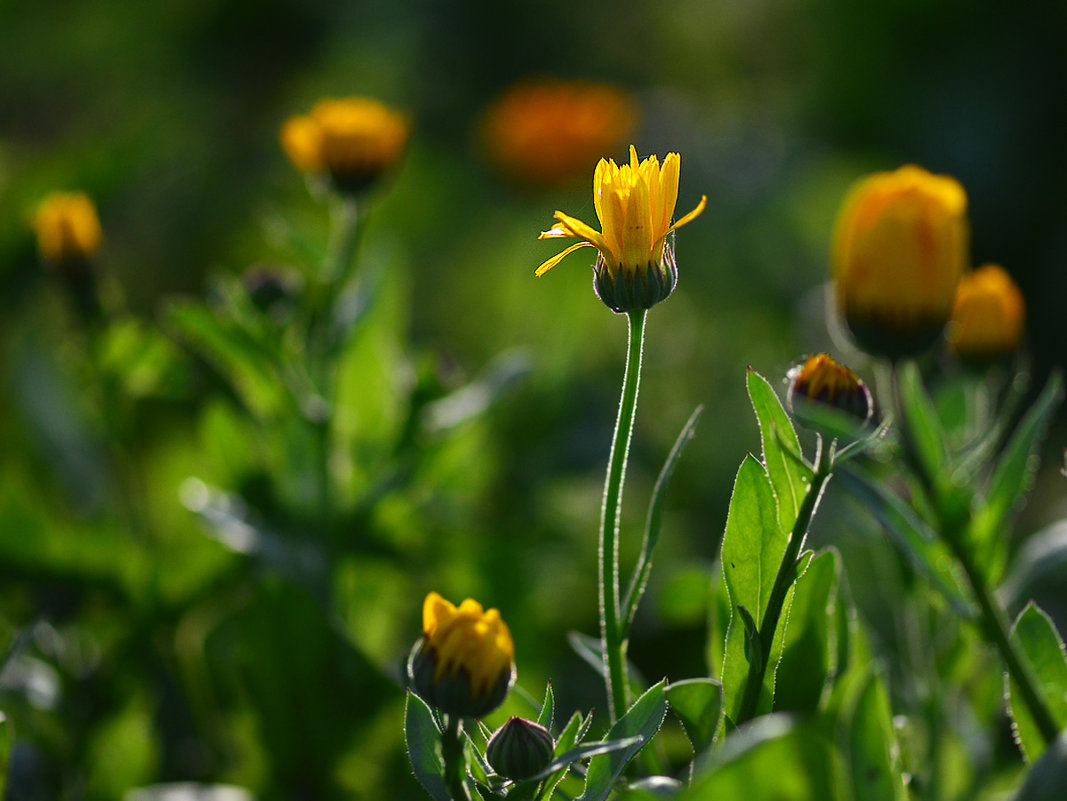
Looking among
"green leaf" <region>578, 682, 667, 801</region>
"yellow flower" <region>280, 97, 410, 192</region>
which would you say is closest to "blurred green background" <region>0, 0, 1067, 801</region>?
"yellow flower" <region>280, 97, 410, 192</region>

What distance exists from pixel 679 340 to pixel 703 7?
1447 millimetres

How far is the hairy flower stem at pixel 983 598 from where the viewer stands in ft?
1.54

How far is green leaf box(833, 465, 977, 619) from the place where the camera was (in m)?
0.49

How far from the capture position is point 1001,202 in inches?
79.7

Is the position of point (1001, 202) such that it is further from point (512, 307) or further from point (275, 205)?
point (275, 205)

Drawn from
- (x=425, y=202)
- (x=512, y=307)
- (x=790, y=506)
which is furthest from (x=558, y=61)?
(x=790, y=506)

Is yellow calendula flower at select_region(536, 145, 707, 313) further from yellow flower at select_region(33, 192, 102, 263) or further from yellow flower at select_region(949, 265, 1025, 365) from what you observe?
yellow flower at select_region(33, 192, 102, 263)

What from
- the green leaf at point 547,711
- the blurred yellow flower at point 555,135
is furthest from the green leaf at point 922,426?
the blurred yellow flower at point 555,135

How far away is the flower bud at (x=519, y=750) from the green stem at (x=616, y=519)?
55 millimetres

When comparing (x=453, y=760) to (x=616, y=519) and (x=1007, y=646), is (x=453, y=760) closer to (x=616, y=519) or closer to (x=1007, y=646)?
(x=616, y=519)

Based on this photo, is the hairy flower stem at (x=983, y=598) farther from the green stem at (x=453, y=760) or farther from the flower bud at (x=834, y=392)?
the green stem at (x=453, y=760)

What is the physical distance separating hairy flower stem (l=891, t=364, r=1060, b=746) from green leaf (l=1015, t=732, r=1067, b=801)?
0.29ft

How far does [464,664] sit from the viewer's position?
425mm

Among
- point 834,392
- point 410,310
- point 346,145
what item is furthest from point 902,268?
point 410,310
